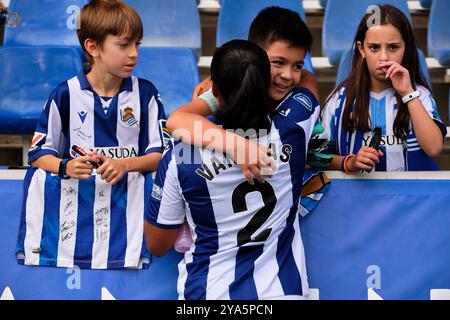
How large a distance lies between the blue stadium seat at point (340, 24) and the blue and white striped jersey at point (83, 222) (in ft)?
6.83

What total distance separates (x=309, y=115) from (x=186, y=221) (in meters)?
0.46

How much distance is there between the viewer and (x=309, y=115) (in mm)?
1954

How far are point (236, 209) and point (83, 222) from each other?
580 mm

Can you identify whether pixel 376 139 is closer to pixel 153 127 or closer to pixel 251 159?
pixel 251 159

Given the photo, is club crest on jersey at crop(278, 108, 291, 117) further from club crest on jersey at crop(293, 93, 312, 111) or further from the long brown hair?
the long brown hair

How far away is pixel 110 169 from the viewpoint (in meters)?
2.06

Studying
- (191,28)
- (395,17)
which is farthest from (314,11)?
(395,17)

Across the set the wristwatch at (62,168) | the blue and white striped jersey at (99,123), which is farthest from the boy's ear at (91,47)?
the wristwatch at (62,168)

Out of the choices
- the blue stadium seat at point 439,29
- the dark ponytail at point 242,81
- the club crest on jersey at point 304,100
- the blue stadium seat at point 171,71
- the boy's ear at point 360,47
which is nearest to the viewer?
the dark ponytail at point 242,81

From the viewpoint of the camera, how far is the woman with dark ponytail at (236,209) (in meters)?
1.80

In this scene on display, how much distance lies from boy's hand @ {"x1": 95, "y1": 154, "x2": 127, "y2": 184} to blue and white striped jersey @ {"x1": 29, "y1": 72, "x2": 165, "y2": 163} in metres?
0.17

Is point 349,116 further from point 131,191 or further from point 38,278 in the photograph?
point 38,278

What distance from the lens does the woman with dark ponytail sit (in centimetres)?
180

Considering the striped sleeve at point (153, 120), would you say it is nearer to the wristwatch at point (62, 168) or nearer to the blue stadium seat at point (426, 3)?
the wristwatch at point (62, 168)
